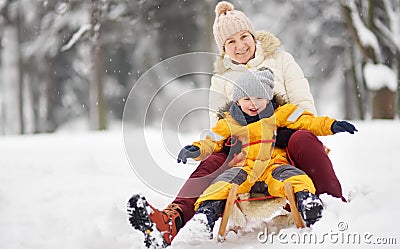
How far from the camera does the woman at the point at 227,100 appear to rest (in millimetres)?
2486

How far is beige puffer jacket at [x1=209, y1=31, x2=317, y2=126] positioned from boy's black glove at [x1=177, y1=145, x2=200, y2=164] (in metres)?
0.43

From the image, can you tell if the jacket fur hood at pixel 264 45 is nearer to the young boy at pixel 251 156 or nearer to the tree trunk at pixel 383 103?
the young boy at pixel 251 156

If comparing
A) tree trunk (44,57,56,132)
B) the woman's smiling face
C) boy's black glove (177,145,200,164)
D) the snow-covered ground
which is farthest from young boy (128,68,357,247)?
tree trunk (44,57,56,132)

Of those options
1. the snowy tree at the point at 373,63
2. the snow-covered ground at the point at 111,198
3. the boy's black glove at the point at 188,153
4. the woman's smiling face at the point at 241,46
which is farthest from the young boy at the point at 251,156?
the snowy tree at the point at 373,63

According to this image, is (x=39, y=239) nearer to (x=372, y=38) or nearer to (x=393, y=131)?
(x=393, y=131)

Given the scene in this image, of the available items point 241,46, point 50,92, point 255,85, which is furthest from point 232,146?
point 50,92

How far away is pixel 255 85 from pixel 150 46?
1071cm

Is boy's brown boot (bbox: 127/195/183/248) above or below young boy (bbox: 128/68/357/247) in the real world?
below

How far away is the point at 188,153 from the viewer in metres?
2.79

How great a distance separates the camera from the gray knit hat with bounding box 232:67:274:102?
2910 millimetres

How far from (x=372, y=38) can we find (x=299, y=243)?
7.66 m

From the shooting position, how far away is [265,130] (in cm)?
288

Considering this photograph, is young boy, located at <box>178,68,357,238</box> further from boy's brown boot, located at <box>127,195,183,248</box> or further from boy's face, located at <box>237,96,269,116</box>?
boy's brown boot, located at <box>127,195,183,248</box>

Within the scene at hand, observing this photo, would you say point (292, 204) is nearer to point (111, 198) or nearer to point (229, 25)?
point (229, 25)
